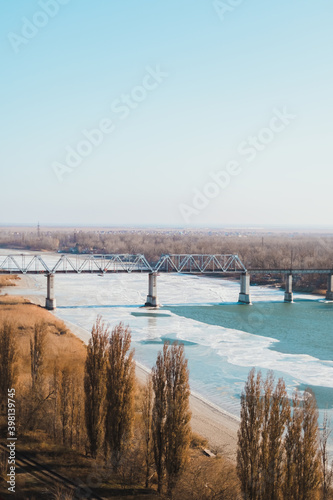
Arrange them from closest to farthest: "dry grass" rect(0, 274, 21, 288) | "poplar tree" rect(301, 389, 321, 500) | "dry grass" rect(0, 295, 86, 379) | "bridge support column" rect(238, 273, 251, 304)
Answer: "poplar tree" rect(301, 389, 321, 500) < "dry grass" rect(0, 295, 86, 379) < "bridge support column" rect(238, 273, 251, 304) < "dry grass" rect(0, 274, 21, 288)

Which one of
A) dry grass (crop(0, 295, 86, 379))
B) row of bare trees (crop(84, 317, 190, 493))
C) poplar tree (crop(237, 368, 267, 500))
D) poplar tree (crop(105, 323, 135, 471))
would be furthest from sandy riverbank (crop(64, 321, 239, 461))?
dry grass (crop(0, 295, 86, 379))

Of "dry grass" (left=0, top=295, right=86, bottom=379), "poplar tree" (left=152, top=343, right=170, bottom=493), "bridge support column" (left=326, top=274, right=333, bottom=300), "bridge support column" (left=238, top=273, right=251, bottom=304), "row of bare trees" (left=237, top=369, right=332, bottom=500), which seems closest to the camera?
"row of bare trees" (left=237, top=369, right=332, bottom=500)

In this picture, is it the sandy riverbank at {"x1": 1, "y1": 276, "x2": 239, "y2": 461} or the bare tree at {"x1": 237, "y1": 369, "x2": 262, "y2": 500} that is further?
the sandy riverbank at {"x1": 1, "y1": 276, "x2": 239, "y2": 461}

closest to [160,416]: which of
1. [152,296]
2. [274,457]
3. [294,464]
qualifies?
[274,457]

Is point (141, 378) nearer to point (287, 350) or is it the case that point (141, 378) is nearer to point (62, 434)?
point (62, 434)

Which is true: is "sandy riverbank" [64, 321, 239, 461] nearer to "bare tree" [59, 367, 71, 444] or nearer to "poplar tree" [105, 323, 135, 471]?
"poplar tree" [105, 323, 135, 471]

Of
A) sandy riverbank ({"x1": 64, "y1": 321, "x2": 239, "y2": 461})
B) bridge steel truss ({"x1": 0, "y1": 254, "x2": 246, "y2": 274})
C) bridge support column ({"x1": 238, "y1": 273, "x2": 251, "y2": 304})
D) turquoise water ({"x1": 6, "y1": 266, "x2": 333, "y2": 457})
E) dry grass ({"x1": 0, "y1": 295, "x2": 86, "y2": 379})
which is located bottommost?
sandy riverbank ({"x1": 64, "y1": 321, "x2": 239, "y2": 461})

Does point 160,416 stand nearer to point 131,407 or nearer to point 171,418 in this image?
point 171,418
